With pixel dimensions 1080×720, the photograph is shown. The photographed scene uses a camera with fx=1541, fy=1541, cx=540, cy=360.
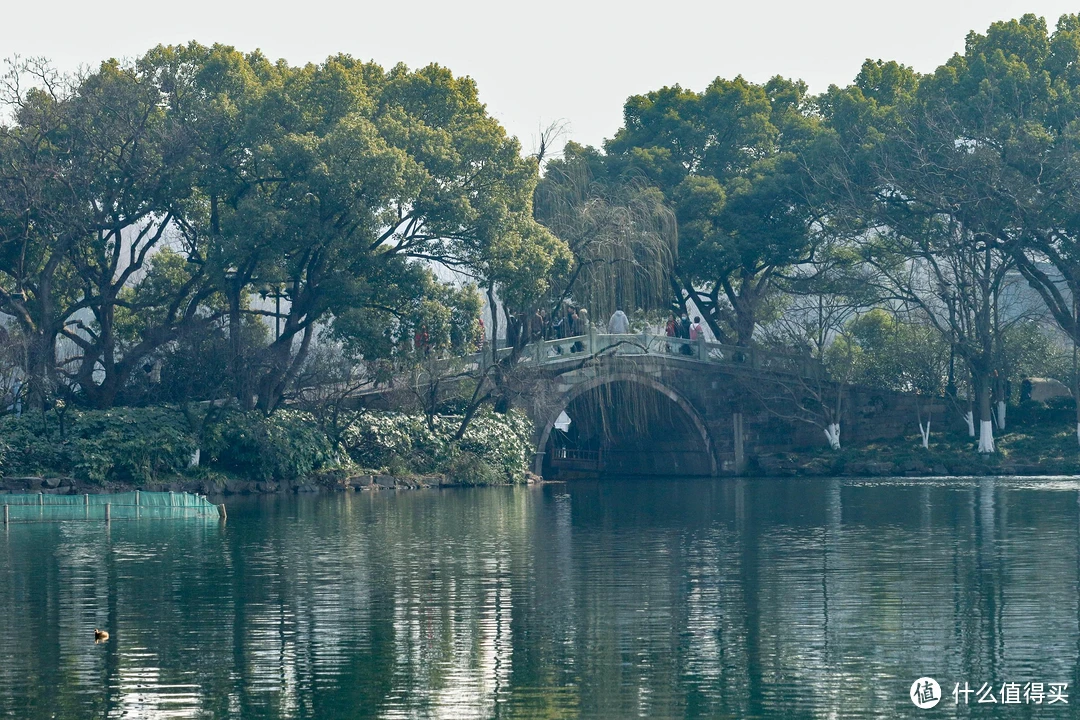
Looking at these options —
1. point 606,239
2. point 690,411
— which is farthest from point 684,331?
point 606,239

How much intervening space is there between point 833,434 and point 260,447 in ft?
55.6

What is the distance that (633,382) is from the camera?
4034 centimetres

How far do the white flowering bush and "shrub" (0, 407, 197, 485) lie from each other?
454 cm

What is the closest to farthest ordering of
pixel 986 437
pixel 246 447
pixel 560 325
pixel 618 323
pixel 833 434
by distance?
pixel 246 447, pixel 618 323, pixel 560 325, pixel 986 437, pixel 833 434

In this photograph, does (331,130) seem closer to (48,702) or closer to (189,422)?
(189,422)

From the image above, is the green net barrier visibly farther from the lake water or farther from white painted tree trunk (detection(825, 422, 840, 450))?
white painted tree trunk (detection(825, 422, 840, 450))

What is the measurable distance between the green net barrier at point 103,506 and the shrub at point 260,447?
7070 millimetres

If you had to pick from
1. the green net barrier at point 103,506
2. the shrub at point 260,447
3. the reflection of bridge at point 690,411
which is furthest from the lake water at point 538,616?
the reflection of bridge at point 690,411

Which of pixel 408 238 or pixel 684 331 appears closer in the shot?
pixel 408 238

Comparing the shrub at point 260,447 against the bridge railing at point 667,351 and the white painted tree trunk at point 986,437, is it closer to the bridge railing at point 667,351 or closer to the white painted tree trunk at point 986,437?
the bridge railing at point 667,351

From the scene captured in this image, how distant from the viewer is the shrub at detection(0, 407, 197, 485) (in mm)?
30453

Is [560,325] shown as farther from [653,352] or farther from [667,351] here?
[667,351]

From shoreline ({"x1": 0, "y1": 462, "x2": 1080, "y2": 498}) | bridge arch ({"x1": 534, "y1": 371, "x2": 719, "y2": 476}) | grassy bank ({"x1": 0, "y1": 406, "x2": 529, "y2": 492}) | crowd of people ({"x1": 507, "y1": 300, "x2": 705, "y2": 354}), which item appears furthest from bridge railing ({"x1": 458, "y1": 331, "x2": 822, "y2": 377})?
shoreline ({"x1": 0, "y1": 462, "x2": 1080, "y2": 498})

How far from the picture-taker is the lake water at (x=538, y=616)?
11328 millimetres
